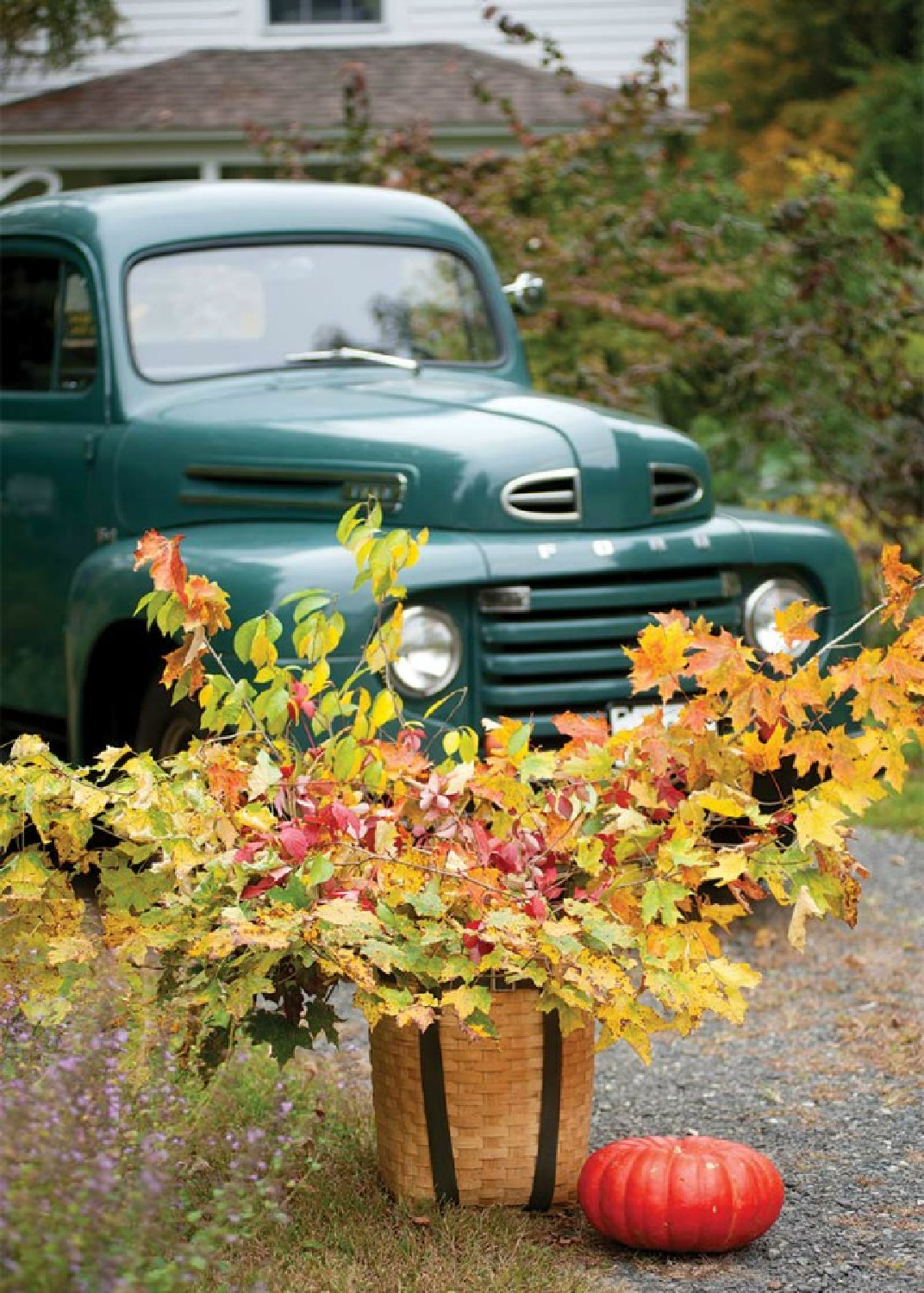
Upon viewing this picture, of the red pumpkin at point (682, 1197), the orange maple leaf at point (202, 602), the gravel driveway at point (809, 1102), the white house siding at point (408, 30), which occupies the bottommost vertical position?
the gravel driveway at point (809, 1102)

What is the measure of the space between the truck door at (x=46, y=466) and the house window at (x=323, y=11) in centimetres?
1229

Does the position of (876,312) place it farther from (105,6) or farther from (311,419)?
(105,6)

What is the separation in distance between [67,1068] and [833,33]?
26.6 meters

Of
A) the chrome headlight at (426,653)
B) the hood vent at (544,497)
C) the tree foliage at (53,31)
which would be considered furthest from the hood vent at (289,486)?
the tree foliage at (53,31)

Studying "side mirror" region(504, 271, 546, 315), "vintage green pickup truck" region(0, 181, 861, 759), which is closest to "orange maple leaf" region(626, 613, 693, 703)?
"vintage green pickup truck" region(0, 181, 861, 759)

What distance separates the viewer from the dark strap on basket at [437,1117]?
3.10 metres

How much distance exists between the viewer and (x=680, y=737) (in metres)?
3.19

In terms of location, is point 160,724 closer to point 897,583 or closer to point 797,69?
point 897,583

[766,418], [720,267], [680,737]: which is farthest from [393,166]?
[680,737]

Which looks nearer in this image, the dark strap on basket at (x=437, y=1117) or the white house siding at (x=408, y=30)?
the dark strap on basket at (x=437, y=1117)

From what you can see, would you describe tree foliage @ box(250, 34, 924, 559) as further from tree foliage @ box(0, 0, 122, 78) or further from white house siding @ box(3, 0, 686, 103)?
tree foliage @ box(0, 0, 122, 78)

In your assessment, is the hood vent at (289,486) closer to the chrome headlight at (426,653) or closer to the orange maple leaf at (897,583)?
the chrome headlight at (426,653)

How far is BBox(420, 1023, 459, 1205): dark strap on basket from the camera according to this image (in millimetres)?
3100

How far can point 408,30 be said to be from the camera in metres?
16.9
